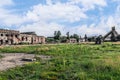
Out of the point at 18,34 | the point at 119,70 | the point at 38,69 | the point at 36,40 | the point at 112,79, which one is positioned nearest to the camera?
the point at 112,79

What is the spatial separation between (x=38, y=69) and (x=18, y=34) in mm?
87611

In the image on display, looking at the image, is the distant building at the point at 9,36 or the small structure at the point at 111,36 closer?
the distant building at the point at 9,36

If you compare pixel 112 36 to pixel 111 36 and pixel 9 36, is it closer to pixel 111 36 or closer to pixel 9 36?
pixel 111 36

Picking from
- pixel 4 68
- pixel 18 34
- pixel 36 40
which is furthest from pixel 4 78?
pixel 36 40

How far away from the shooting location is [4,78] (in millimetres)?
26984

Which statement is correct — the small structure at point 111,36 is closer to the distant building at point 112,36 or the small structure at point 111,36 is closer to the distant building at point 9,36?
the distant building at point 112,36

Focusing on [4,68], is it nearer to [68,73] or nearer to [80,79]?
[68,73]

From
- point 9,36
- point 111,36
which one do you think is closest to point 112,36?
point 111,36

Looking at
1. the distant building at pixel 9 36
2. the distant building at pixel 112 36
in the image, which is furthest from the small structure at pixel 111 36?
the distant building at pixel 9 36

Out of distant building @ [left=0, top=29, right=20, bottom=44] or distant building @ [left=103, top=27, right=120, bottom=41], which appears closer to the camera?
distant building @ [left=0, top=29, right=20, bottom=44]

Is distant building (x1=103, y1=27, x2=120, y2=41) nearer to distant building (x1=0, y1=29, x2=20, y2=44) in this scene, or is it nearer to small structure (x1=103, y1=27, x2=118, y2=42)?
small structure (x1=103, y1=27, x2=118, y2=42)

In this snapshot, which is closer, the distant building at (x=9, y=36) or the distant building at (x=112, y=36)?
the distant building at (x=9, y=36)

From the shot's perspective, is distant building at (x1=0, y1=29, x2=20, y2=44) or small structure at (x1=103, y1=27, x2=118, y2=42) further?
small structure at (x1=103, y1=27, x2=118, y2=42)

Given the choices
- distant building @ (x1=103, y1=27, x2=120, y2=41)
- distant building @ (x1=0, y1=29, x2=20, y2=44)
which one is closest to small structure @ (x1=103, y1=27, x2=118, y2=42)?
distant building @ (x1=103, y1=27, x2=120, y2=41)
